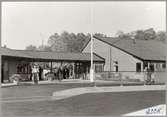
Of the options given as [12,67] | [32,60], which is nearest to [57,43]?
[32,60]

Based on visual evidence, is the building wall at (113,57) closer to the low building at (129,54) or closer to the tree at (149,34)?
the low building at (129,54)

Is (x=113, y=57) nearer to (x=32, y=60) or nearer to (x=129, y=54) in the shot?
(x=129, y=54)

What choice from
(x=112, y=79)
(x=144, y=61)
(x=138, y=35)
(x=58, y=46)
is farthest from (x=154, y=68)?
(x=58, y=46)

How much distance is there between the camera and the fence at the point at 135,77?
29.2 metres

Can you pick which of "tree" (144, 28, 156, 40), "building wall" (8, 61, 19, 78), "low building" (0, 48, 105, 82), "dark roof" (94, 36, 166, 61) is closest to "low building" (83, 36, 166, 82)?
"dark roof" (94, 36, 166, 61)

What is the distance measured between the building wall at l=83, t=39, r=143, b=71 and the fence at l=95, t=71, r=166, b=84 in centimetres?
472

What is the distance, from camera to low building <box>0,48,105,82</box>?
3072cm

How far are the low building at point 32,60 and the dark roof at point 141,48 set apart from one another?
9.89ft

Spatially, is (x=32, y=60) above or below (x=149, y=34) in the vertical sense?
below

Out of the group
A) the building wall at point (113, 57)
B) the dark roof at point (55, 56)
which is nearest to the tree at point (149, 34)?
the building wall at point (113, 57)

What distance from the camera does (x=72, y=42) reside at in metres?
82.3

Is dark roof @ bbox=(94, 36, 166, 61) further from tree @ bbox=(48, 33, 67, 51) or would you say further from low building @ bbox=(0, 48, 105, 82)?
tree @ bbox=(48, 33, 67, 51)

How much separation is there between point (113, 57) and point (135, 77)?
11.0m

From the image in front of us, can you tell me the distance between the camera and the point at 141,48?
45281mm
